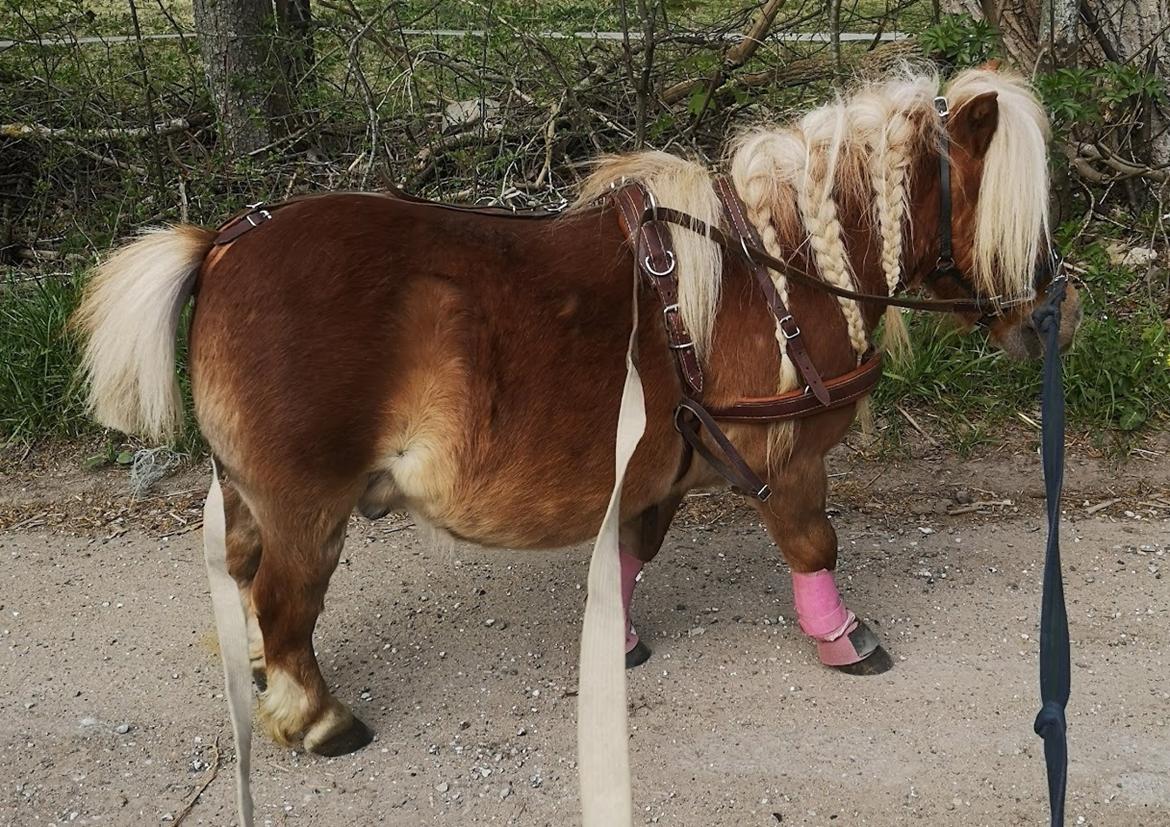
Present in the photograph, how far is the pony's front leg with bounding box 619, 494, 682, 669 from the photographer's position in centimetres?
276

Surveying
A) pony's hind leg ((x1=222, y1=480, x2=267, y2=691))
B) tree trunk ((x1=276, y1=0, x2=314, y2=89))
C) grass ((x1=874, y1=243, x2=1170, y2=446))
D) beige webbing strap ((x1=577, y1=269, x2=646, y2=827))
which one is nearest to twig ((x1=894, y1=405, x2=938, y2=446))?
grass ((x1=874, y1=243, x2=1170, y2=446))

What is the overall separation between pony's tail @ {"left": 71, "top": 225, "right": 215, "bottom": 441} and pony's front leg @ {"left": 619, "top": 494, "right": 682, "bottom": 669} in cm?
123

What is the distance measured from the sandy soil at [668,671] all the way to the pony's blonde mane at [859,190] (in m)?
0.80

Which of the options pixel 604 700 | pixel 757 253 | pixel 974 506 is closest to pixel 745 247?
pixel 757 253

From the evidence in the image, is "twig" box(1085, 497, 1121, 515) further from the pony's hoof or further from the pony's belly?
the pony's hoof

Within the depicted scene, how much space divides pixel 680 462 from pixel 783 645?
798 millimetres

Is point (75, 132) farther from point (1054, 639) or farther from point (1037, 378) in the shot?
point (1054, 639)

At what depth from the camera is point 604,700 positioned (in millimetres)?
1729

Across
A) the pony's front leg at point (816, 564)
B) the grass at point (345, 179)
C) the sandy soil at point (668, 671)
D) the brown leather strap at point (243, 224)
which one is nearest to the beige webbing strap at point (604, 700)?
the sandy soil at point (668, 671)

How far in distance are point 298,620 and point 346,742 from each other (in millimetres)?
389

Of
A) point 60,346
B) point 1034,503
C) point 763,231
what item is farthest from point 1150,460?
point 60,346

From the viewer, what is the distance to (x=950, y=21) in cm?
384

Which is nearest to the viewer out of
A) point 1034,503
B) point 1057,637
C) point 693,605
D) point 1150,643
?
point 1057,637

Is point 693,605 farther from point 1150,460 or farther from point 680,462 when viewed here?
point 1150,460
